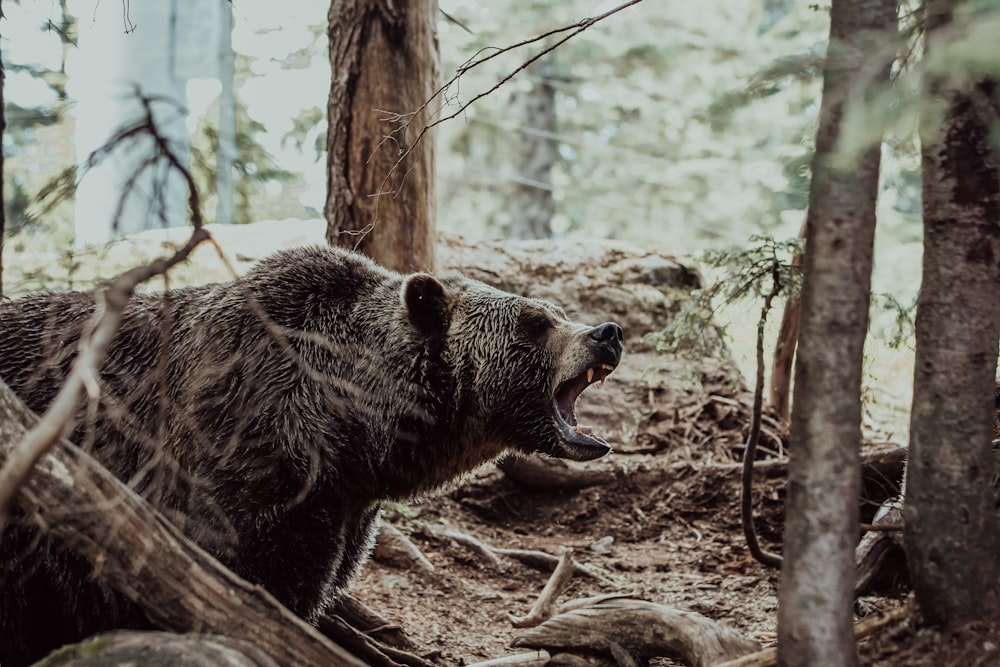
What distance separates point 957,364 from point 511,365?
218cm

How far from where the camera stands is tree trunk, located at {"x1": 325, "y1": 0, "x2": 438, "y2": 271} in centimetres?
625

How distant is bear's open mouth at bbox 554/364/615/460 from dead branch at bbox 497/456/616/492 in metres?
2.53

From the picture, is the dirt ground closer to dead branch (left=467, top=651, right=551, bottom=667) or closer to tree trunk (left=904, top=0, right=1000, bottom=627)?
dead branch (left=467, top=651, right=551, bottom=667)

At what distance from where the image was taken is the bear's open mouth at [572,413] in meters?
4.63

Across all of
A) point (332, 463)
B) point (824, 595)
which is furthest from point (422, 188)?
point (824, 595)

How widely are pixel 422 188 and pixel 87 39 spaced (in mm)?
9674

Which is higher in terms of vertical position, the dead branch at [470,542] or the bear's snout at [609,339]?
the bear's snout at [609,339]

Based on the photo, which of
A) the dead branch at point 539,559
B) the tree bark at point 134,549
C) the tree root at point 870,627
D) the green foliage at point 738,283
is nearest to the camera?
the tree bark at point 134,549

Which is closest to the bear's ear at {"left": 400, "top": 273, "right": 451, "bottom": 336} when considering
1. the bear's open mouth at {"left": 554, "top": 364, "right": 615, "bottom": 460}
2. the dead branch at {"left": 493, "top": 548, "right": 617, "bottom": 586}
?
the bear's open mouth at {"left": 554, "top": 364, "right": 615, "bottom": 460}

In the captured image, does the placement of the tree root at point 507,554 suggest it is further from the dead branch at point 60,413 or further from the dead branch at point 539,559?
the dead branch at point 60,413

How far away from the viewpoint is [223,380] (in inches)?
169

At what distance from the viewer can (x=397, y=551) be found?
6.39 meters

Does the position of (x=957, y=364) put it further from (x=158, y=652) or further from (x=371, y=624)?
(x=371, y=624)

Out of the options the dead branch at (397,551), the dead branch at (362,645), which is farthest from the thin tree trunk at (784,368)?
the dead branch at (362,645)
